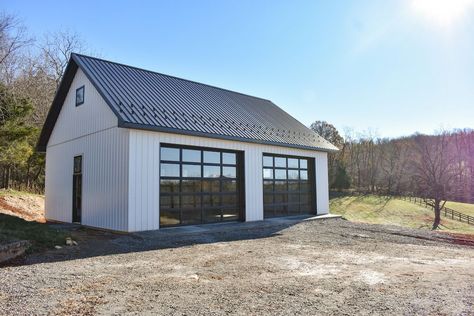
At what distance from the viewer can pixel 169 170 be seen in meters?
10.6

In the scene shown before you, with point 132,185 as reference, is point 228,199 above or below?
Answer: below

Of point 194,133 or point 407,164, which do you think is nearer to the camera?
point 194,133

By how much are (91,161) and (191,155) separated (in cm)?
333

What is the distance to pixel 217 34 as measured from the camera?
45.0 feet

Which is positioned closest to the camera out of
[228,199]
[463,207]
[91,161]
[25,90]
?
[91,161]

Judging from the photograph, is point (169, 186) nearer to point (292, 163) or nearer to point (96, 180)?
point (96, 180)

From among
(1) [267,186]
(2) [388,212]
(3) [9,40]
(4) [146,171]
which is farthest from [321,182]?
(2) [388,212]

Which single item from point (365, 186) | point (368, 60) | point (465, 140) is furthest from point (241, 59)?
point (465, 140)

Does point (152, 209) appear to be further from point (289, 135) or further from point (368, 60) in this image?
point (368, 60)

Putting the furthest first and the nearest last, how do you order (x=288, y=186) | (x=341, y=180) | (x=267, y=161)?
(x=341, y=180) → (x=288, y=186) → (x=267, y=161)

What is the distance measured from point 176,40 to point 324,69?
6217 millimetres

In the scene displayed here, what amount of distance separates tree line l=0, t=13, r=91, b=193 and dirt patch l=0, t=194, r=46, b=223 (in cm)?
175

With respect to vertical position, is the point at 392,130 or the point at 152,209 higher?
the point at 392,130

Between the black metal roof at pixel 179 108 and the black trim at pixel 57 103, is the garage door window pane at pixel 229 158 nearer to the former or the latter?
the black metal roof at pixel 179 108
